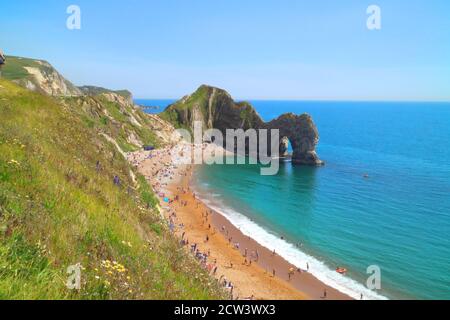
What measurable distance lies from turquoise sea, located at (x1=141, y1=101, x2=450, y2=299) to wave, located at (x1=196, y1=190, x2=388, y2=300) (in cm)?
12

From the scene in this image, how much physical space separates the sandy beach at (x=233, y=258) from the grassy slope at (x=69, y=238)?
348 inches

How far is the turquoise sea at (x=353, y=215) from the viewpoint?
34.9 m

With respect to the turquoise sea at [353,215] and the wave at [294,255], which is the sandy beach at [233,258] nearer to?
the wave at [294,255]

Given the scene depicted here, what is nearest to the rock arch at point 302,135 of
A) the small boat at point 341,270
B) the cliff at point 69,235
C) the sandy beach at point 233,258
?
the sandy beach at point 233,258

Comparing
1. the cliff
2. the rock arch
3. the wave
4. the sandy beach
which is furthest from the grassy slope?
the rock arch

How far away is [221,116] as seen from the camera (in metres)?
126

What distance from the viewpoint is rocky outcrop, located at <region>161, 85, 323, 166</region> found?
100438mm

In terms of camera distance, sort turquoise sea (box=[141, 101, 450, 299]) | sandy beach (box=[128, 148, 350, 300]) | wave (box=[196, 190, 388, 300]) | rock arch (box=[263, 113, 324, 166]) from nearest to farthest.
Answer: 1. sandy beach (box=[128, 148, 350, 300])
2. wave (box=[196, 190, 388, 300])
3. turquoise sea (box=[141, 101, 450, 299])
4. rock arch (box=[263, 113, 324, 166])

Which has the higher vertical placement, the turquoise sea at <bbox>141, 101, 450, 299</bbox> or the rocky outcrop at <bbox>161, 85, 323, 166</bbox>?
the rocky outcrop at <bbox>161, 85, 323, 166</bbox>

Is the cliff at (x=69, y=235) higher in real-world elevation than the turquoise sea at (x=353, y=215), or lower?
higher

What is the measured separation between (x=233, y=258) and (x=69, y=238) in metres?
33.1

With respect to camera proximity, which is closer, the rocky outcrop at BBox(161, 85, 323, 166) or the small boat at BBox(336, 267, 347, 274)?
the small boat at BBox(336, 267, 347, 274)

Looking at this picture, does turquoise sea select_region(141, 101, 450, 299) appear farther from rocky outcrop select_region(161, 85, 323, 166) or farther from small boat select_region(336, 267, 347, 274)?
rocky outcrop select_region(161, 85, 323, 166)
